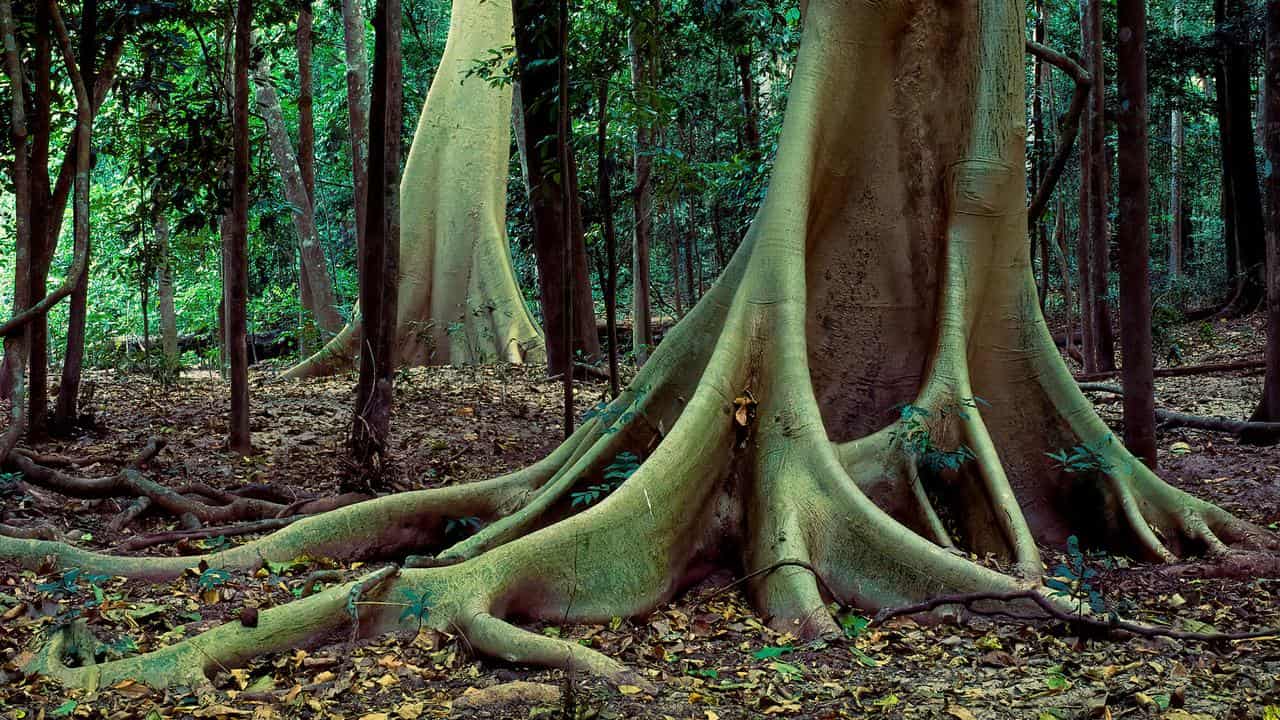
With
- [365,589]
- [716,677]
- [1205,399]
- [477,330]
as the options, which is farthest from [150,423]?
[1205,399]

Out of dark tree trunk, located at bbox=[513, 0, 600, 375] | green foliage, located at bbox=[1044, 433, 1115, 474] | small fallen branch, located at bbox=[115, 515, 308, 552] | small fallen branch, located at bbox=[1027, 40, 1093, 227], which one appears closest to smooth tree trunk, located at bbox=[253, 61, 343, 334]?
dark tree trunk, located at bbox=[513, 0, 600, 375]

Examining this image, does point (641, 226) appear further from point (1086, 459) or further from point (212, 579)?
point (212, 579)

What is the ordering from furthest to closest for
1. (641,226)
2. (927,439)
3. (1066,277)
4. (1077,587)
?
(1066,277), (641,226), (927,439), (1077,587)

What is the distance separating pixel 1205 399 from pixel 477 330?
7.37m

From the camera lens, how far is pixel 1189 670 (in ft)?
10.6

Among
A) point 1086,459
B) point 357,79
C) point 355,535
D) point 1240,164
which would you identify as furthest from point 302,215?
point 1240,164

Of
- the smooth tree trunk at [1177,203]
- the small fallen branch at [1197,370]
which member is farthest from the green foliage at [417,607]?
the smooth tree trunk at [1177,203]

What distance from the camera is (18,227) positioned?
5312mm

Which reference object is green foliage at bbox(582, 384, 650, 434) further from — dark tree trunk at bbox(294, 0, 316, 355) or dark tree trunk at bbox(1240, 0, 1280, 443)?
dark tree trunk at bbox(294, 0, 316, 355)

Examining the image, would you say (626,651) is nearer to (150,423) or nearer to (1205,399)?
(150,423)

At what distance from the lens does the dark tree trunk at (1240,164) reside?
50.9 ft

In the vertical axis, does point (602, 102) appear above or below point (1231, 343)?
above

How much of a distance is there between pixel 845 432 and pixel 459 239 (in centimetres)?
718

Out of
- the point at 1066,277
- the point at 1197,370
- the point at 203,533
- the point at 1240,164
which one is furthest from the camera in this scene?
the point at 1240,164
